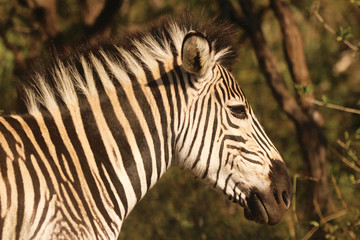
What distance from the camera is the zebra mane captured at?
3.52m

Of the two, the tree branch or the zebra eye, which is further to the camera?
the tree branch

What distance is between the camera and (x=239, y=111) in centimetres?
384

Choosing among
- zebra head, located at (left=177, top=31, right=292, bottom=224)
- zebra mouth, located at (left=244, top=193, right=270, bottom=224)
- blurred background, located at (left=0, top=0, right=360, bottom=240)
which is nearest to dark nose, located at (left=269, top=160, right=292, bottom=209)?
zebra head, located at (left=177, top=31, right=292, bottom=224)

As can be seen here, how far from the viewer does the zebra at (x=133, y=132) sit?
129 inches

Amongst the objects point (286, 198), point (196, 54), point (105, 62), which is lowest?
point (286, 198)

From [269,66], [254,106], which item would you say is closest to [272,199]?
[269,66]

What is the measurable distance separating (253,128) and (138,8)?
7583mm

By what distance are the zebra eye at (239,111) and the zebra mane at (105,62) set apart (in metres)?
0.47

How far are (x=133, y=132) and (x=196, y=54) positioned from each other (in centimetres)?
69

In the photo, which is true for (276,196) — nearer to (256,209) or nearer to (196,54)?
(256,209)

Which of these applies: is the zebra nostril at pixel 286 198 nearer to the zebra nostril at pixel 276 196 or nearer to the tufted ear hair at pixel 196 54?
the zebra nostril at pixel 276 196

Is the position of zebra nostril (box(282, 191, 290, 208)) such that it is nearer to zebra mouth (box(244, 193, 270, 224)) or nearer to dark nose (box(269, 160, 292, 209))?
dark nose (box(269, 160, 292, 209))

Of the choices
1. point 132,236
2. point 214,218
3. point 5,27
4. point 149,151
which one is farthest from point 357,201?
point 5,27

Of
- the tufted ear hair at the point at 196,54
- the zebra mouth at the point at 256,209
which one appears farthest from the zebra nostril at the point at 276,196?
the tufted ear hair at the point at 196,54
